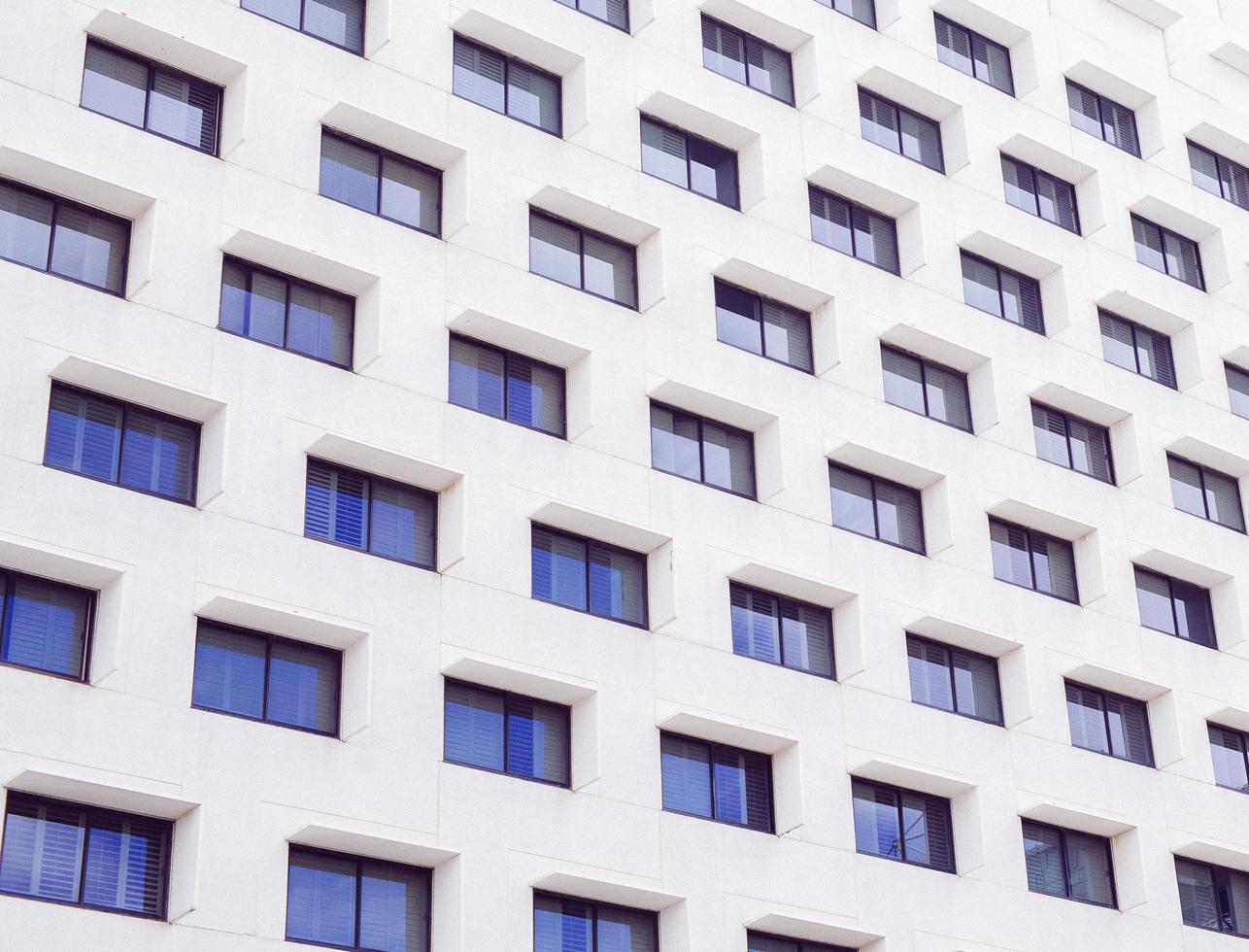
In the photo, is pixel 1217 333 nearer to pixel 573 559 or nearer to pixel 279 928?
pixel 573 559

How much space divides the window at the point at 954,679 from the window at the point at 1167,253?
1476 centimetres

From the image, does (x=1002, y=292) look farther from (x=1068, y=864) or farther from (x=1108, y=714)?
(x=1068, y=864)

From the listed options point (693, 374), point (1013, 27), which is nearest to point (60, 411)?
point (693, 374)

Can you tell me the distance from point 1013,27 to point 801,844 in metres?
24.8

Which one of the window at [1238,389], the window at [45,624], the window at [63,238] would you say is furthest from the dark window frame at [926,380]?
A: the window at [45,624]

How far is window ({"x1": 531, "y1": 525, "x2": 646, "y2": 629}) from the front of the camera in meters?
36.0

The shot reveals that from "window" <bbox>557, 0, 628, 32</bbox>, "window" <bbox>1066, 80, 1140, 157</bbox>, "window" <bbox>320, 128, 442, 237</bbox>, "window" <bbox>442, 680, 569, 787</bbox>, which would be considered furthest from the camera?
"window" <bbox>1066, 80, 1140, 157</bbox>

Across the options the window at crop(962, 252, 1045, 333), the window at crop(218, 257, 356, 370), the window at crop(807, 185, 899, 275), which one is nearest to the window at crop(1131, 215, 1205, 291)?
the window at crop(962, 252, 1045, 333)

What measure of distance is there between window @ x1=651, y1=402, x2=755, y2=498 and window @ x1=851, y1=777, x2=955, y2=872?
6803 mm

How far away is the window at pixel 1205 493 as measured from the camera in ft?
157

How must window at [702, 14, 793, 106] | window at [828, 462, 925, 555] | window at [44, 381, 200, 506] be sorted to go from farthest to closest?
window at [702, 14, 793, 106], window at [828, 462, 925, 555], window at [44, 381, 200, 506]

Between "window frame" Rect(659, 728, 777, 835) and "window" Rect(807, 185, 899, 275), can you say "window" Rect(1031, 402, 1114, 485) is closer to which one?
"window" Rect(807, 185, 899, 275)

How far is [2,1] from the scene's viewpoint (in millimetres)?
33844

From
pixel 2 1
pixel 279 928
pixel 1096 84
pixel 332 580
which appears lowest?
pixel 279 928
